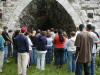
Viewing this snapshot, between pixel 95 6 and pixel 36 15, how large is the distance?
4681 mm

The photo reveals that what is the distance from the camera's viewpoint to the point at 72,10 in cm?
1134

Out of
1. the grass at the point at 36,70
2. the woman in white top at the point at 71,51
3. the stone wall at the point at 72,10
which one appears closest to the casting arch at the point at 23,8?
the stone wall at the point at 72,10

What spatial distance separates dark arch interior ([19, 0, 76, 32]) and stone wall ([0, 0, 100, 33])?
1.87m

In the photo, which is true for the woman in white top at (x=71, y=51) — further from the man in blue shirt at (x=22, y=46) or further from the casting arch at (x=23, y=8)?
the casting arch at (x=23, y=8)

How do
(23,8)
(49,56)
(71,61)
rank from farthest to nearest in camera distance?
(23,8) → (49,56) → (71,61)

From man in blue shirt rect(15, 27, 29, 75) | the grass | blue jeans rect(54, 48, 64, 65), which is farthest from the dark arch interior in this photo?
man in blue shirt rect(15, 27, 29, 75)

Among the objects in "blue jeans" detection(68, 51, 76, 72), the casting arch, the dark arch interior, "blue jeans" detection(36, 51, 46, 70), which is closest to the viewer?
"blue jeans" detection(68, 51, 76, 72)

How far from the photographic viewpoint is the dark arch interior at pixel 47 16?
14.3 meters

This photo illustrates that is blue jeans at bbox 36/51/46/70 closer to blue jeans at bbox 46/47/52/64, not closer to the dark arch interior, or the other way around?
blue jeans at bbox 46/47/52/64

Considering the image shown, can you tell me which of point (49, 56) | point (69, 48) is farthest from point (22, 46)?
point (49, 56)

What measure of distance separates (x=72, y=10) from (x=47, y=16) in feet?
16.2

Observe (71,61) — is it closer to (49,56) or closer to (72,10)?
(49,56)

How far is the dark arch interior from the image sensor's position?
14.3m

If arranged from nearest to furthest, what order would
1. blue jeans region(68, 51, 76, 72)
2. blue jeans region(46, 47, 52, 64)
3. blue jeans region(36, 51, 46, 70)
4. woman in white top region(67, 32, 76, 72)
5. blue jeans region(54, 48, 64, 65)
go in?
woman in white top region(67, 32, 76, 72), blue jeans region(68, 51, 76, 72), blue jeans region(36, 51, 46, 70), blue jeans region(54, 48, 64, 65), blue jeans region(46, 47, 52, 64)
